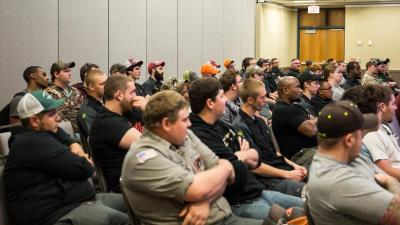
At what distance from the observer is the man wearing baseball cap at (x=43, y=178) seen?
2.93 m

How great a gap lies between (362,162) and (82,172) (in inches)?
61.7

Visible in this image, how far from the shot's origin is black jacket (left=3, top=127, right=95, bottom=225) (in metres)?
2.93

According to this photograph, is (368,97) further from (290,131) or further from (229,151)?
(290,131)

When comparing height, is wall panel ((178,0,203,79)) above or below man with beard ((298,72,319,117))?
above

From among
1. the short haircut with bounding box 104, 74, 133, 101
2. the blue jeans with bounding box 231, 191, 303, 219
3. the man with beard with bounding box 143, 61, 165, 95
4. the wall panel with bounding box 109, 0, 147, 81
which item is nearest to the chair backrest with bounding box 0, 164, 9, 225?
the short haircut with bounding box 104, 74, 133, 101

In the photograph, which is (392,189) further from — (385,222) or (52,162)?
(52,162)

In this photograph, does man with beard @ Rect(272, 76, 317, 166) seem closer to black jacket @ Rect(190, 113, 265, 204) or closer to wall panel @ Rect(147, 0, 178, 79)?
black jacket @ Rect(190, 113, 265, 204)

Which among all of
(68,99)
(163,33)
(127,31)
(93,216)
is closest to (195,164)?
(93,216)

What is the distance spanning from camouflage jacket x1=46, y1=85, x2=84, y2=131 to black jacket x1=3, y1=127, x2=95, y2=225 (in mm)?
2860

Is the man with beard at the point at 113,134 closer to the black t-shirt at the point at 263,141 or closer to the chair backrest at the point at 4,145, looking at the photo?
the chair backrest at the point at 4,145

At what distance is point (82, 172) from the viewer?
306 centimetres

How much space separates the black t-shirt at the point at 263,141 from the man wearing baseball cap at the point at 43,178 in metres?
1.42

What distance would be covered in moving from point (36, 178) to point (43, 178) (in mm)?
38

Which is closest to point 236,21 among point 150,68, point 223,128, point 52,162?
point 150,68
